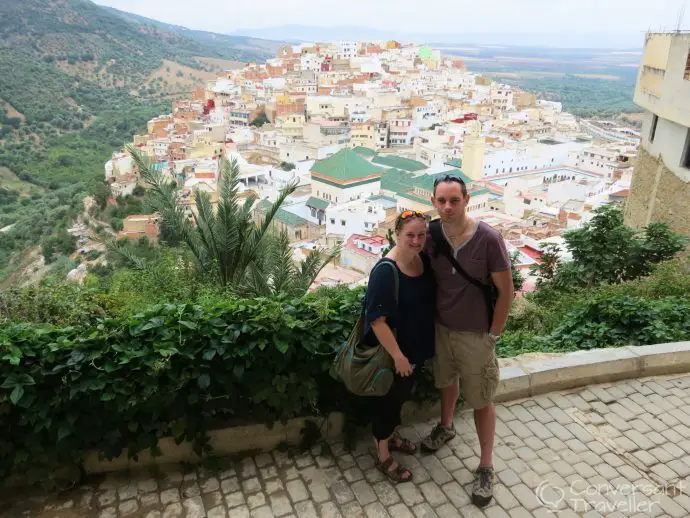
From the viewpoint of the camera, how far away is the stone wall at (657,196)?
845 cm

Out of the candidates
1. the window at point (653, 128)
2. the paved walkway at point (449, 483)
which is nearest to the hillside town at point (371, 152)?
the window at point (653, 128)

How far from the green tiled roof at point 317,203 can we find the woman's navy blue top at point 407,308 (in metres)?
35.4

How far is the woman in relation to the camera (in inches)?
92.6

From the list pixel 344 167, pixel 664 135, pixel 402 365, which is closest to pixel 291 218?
pixel 344 167

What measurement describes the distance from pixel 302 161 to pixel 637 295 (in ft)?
147

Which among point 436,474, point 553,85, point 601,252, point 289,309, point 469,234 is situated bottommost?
point 553,85

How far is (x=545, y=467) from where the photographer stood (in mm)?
2883

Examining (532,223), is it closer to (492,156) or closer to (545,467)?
(492,156)

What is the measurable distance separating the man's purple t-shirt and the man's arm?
3 centimetres

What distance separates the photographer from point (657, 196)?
30.0 feet

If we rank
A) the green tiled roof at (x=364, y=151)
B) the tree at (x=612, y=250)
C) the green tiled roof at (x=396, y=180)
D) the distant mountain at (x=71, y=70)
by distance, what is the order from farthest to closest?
the distant mountain at (x=71, y=70) < the green tiled roof at (x=364, y=151) < the green tiled roof at (x=396, y=180) < the tree at (x=612, y=250)

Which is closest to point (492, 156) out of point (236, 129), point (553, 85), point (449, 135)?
point (449, 135)

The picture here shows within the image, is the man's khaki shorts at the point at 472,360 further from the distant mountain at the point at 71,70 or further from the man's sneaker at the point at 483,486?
the distant mountain at the point at 71,70

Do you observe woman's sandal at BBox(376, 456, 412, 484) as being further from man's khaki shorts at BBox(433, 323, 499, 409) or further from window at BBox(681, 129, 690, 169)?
window at BBox(681, 129, 690, 169)
